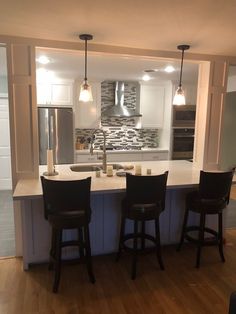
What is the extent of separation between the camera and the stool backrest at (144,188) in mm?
2330

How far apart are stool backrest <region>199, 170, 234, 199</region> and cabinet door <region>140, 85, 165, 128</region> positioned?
3303 mm

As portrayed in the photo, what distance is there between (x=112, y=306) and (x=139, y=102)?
14.1 feet

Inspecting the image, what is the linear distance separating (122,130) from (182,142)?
4.42ft

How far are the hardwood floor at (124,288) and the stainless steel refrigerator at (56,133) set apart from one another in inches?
97.3

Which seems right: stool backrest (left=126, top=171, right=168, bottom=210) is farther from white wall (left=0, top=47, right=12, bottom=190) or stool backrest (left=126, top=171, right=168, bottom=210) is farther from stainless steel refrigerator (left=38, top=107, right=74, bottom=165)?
white wall (left=0, top=47, right=12, bottom=190)

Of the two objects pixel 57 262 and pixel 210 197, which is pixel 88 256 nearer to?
pixel 57 262

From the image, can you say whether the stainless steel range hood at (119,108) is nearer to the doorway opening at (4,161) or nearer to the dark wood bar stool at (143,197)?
the doorway opening at (4,161)

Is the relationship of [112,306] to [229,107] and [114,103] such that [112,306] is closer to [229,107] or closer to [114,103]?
[114,103]

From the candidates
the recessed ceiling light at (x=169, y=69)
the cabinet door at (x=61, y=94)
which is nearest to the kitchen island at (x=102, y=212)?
the recessed ceiling light at (x=169, y=69)

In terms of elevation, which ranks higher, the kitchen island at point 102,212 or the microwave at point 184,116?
the microwave at point 184,116

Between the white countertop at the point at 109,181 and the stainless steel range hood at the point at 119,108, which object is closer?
the white countertop at the point at 109,181

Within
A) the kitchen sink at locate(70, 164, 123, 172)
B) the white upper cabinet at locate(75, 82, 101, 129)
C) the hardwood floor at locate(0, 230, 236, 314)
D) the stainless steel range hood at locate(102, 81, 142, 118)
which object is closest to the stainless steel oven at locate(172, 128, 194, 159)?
A: the stainless steel range hood at locate(102, 81, 142, 118)

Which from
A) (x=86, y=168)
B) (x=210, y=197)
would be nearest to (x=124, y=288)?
(x=210, y=197)

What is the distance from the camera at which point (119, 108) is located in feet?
18.0
